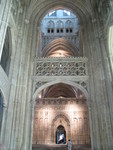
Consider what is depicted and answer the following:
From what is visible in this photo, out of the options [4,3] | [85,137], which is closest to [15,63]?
[4,3]

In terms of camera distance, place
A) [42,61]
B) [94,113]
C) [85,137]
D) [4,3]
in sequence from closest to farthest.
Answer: [4,3] → [94,113] → [42,61] → [85,137]

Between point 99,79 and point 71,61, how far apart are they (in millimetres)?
3153

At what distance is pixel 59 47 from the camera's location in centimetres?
2566

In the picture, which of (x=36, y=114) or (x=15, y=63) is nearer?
(x=15, y=63)

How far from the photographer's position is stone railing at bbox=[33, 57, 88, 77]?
42.0ft

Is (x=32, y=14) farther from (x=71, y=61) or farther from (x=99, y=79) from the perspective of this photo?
(x=99, y=79)

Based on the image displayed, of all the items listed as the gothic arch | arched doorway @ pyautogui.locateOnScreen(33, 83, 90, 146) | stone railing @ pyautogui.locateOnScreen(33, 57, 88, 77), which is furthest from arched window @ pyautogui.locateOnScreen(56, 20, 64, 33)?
stone railing @ pyautogui.locateOnScreen(33, 57, 88, 77)

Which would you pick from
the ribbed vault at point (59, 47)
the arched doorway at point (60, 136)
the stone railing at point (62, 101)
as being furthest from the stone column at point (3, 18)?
the arched doorway at point (60, 136)

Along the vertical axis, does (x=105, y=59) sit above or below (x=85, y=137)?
above

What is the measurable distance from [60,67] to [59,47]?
1317 cm

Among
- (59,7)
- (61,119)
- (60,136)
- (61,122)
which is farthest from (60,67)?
(60,136)

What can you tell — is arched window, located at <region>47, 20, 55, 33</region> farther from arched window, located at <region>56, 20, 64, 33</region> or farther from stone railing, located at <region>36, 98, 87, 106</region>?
stone railing, located at <region>36, 98, 87, 106</region>

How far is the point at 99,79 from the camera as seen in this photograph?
11.3 metres

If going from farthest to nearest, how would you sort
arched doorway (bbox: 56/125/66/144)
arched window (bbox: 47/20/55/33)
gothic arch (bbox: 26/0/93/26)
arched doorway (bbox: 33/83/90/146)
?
arched window (bbox: 47/20/55/33) → arched doorway (bbox: 56/125/66/144) → arched doorway (bbox: 33/83/90/146) → gothic arch (bbox: 26/0/93/26)
